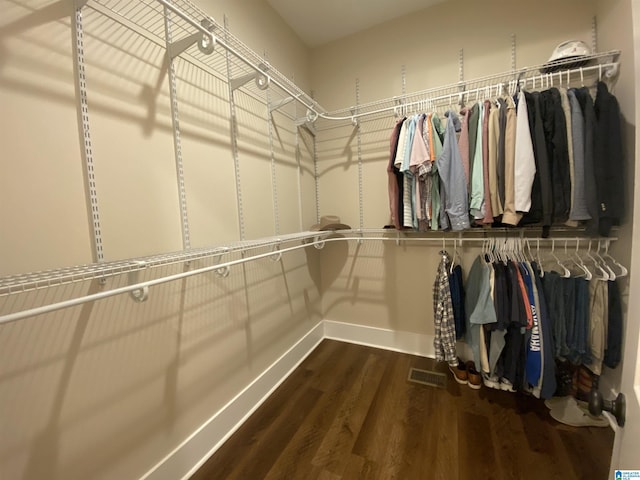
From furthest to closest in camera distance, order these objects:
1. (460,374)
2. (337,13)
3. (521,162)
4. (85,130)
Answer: (337,13) → (460,374) → (521,162) → (85,130)

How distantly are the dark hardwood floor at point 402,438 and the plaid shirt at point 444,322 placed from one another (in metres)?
0.24

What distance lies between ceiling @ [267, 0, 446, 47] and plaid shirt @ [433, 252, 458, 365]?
1932 millimetres

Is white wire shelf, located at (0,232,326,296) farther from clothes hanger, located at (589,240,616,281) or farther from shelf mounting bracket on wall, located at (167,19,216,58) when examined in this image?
clothes hanger, located at (589,240,616,281)

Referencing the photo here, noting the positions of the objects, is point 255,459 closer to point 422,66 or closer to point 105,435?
point 105,435

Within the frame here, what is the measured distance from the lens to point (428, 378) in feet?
6.08

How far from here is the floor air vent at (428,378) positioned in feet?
5.89

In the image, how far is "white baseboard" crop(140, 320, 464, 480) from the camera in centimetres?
119

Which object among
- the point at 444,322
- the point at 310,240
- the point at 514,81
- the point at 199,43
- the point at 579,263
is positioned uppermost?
the point at 514,81

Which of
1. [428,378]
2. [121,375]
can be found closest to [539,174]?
[428,378]

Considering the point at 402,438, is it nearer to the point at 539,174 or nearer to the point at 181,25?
the point at 539,174

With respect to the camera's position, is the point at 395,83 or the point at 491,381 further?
the point at 395,83

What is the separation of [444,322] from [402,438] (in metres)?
0.76

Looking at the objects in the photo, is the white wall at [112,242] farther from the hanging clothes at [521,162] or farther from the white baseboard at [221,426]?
the hanging clothes at [521,162]

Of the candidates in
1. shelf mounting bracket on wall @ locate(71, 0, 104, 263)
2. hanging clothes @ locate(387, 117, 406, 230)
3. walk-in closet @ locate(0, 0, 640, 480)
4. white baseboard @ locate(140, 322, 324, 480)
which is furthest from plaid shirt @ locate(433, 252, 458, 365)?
shelf mounting bracket on wall @ locate(71, 0, 104, 263)
